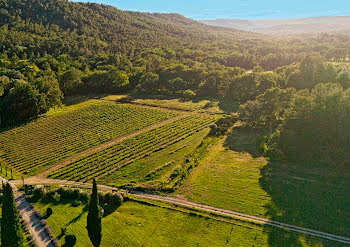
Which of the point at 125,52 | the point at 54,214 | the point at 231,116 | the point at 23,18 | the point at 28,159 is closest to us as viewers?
the point at 54,214

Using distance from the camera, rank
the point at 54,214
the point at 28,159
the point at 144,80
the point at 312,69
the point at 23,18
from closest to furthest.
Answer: the point at 54,214 → the point at 28,159 → the point at 312,69 → the point at 144,80 → the point at 23,18

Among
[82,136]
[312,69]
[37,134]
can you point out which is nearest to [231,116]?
[312,69]

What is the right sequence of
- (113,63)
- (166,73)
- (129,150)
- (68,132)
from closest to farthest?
(129,150) → (68,132) → (166,73) → (113,63)

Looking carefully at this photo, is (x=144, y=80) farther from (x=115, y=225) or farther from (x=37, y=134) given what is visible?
(x=115, y=225)

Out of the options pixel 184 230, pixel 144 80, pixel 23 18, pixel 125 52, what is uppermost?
pixel 23 18

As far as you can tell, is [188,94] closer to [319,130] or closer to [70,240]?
[319,130]

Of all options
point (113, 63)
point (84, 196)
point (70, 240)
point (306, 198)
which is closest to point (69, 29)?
point (113, 63)

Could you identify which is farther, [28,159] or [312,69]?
[312,69]

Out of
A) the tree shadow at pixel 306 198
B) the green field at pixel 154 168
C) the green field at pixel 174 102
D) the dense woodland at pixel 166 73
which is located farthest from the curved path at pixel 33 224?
the green field at pixel 174 102
